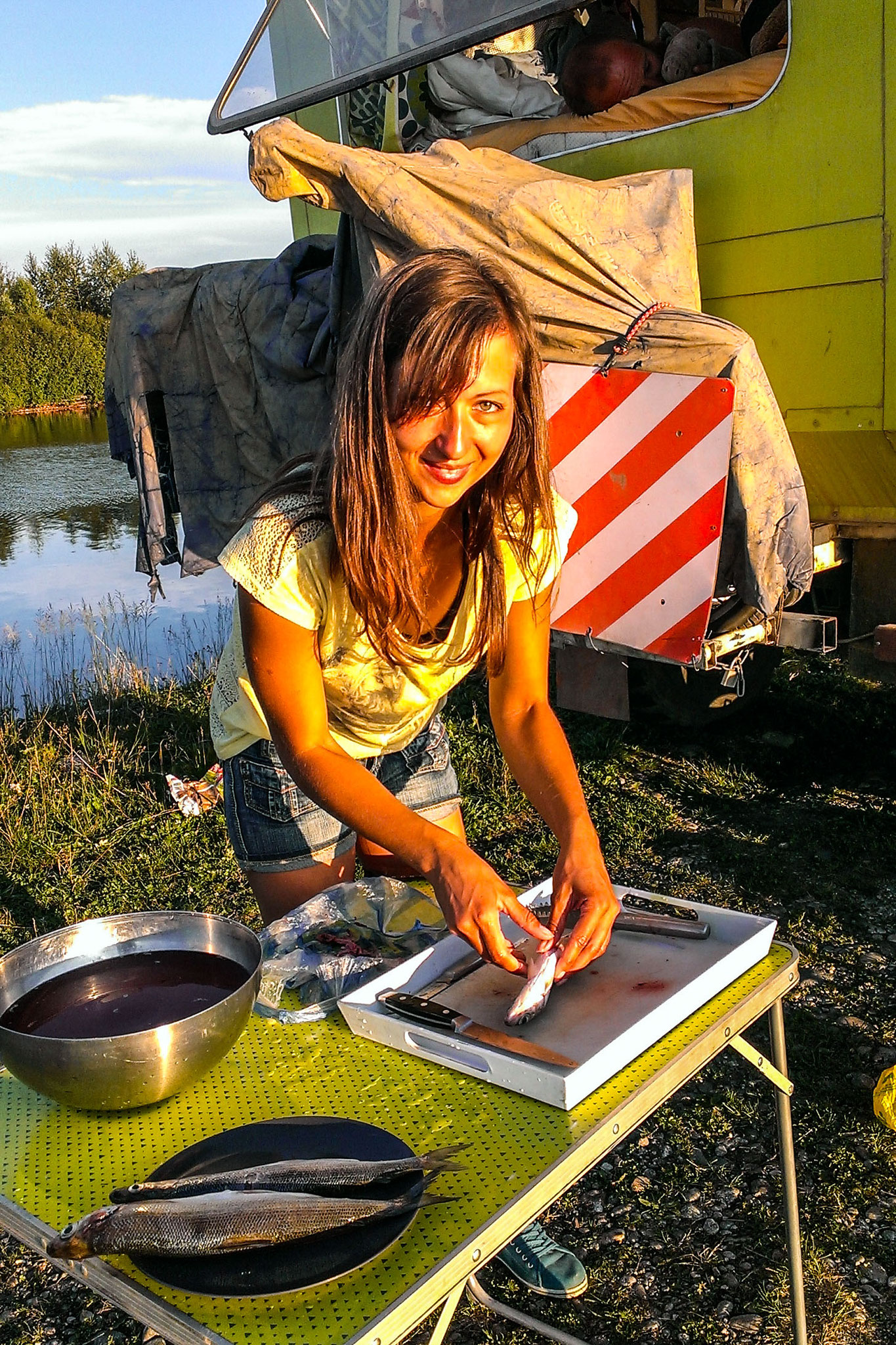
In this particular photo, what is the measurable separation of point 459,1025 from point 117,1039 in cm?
47

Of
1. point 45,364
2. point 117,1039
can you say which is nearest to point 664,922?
point 117,1039

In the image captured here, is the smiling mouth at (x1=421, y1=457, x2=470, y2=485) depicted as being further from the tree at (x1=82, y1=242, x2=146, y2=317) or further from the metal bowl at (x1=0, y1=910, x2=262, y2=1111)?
the tree at (x1=82, y1=242, x2=146, y2=317)

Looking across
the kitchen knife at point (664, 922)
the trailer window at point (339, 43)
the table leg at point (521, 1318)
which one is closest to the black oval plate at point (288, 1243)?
the kitchen knife at point (664, 922)

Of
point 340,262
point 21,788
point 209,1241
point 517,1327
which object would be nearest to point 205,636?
point 21,788

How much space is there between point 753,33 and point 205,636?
641 cm

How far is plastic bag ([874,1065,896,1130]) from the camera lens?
275cm

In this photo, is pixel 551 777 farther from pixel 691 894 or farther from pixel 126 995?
pixel 691 894

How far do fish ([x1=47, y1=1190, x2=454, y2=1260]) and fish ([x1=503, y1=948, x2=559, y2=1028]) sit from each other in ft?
1.48

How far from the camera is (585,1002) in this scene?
1704 mm

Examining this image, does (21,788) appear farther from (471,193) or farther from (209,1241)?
(209,1241)

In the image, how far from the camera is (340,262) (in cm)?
425

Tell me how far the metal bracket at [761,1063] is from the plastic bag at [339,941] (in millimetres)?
522

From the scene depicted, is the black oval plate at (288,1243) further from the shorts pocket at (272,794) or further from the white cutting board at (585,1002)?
the shorts pocket at (272,794)

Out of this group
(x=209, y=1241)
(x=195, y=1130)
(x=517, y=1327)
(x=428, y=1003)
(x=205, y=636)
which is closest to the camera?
(x=209, y=1241)
